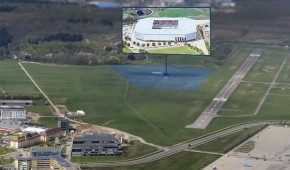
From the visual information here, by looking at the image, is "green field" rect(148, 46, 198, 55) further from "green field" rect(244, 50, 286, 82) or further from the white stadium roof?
"green field" rect(244, 50, 286, 82)

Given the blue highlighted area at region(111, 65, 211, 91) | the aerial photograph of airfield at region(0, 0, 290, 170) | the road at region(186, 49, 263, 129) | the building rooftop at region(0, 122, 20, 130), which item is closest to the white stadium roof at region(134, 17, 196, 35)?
the aerial photograph of airfield at region(0, 0, 290, 170)

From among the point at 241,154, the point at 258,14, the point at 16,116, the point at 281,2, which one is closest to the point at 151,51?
the point at 16,116

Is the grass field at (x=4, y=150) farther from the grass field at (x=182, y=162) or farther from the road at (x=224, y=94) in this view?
the road at (x=224, y=94)

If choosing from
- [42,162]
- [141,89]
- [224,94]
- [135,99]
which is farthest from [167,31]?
[42,162]

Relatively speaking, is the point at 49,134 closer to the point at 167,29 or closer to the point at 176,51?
the point at 176,51

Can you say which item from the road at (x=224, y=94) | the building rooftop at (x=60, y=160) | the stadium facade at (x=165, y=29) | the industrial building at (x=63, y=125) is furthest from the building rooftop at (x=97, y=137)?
the stadium facade at (x=165, y=29)

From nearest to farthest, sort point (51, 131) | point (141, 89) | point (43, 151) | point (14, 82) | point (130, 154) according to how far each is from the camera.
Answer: point (43, 151)
point (130, 154)
point (51, 131)
point (141, 89)
point (14, 82)

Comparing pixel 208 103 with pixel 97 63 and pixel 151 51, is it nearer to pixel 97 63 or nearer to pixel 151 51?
pixel 151 51
